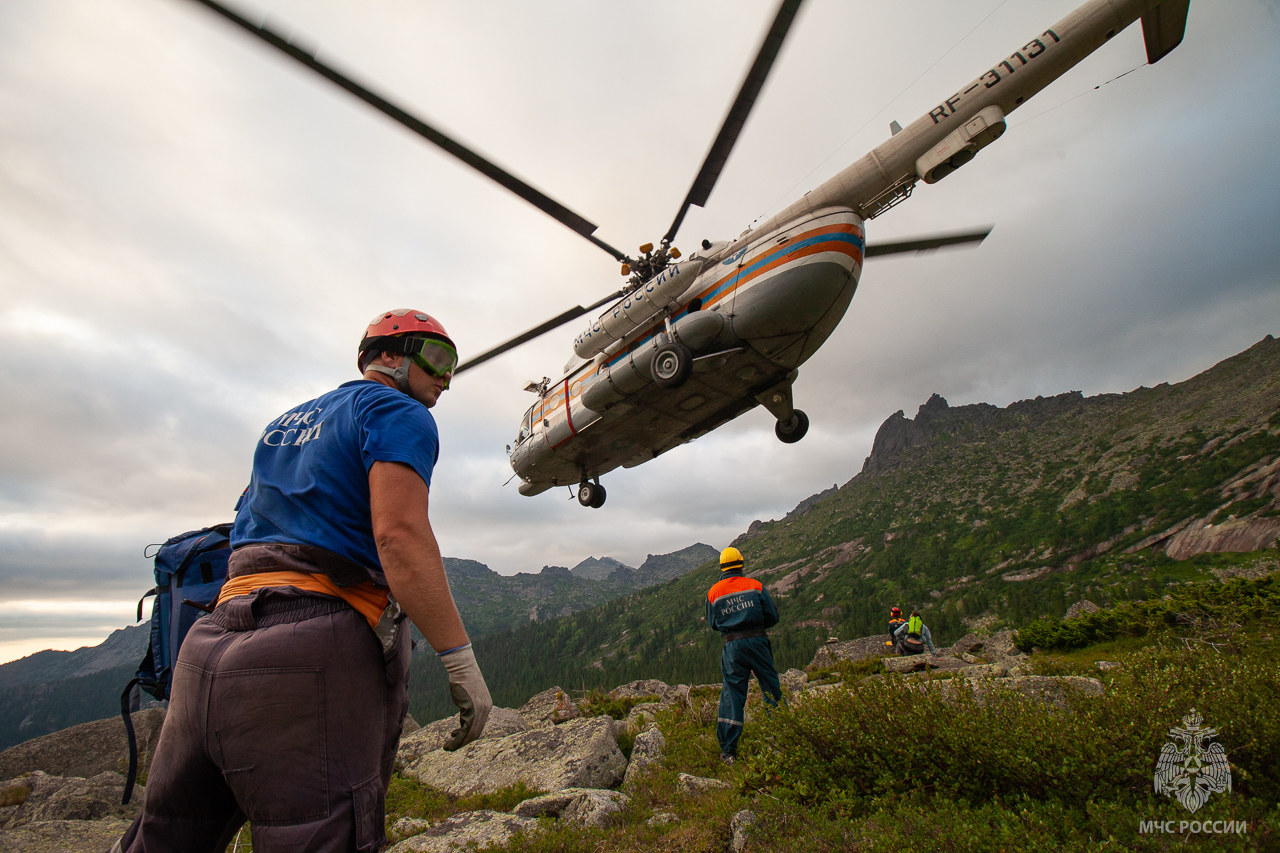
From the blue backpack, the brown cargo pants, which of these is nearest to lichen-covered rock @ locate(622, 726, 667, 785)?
the blue backpack

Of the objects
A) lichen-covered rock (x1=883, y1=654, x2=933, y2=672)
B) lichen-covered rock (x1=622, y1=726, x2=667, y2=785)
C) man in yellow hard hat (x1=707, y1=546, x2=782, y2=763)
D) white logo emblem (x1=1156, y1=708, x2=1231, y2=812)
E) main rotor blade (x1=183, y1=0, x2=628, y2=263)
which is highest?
main rotor blade (x1=183, y1=0, x2=628, y2=263)

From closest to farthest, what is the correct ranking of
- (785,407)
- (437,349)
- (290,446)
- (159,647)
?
(290,446) → (437,349) → (159,647) → (785,407)

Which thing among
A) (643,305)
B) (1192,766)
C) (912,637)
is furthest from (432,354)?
(912,637)

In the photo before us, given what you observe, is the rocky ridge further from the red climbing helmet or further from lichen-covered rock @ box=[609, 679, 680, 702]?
the red climbing helmet

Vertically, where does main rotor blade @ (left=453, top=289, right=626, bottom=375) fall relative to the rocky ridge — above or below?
above

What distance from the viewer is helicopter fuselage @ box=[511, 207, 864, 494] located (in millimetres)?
9133

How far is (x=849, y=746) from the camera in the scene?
405 cm

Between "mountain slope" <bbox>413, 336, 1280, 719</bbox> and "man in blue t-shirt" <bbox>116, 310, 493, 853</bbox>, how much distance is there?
83225 mm

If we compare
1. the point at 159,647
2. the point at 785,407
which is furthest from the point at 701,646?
the point at 159,647

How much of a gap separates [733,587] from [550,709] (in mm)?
6524

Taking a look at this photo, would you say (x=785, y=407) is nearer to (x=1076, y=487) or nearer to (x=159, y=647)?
(x=159, y=647)

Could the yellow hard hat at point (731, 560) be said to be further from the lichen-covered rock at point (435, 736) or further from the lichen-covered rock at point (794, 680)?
the lichen-covered rock at point (435, 736)

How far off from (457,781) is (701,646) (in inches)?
4994

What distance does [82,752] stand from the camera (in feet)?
34.3
